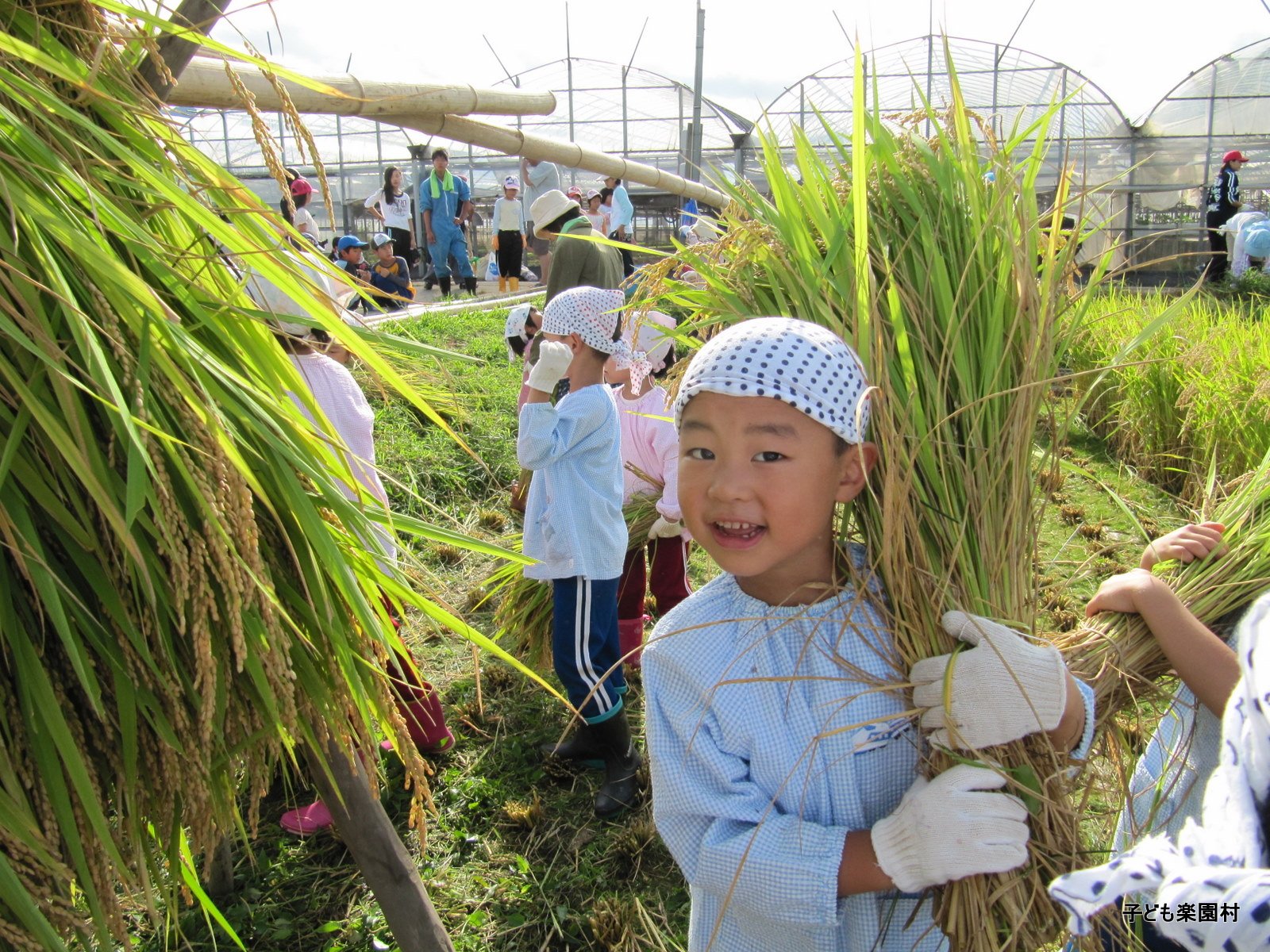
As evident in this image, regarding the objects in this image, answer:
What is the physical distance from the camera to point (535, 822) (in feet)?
9.75

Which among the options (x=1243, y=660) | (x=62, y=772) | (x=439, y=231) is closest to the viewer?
(x=1243, y=660)

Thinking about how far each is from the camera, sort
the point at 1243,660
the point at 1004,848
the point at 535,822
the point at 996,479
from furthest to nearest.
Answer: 1. the point at 535,822
2. the point at 996,479
3. the point at 1004,848
4. the point at 1243,660

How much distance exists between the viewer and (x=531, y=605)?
371 cm

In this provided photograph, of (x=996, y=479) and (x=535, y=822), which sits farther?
(x=535, y=822)

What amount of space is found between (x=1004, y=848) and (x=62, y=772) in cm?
112

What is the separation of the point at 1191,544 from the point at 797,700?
838 mm

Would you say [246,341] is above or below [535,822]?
above

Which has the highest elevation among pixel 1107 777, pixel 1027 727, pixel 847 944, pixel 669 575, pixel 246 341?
pixel 246 341

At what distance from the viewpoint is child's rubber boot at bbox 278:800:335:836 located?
2873mm

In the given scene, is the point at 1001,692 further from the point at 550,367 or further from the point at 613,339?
the point at 613,339

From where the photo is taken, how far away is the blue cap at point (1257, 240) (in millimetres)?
12523

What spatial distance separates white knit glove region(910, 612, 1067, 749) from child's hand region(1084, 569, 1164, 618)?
1.08ft

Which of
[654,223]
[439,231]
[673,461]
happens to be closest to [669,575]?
[673,461]

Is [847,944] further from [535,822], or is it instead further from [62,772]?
[535,822]
